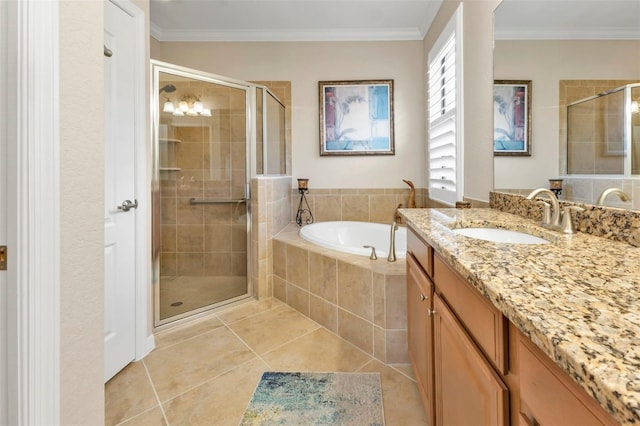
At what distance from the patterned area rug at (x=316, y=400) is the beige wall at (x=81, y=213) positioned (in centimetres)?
68

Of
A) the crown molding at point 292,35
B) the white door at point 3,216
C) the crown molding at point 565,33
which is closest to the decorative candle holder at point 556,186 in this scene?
the crown molding at point 565,33

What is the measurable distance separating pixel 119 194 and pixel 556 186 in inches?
85.7

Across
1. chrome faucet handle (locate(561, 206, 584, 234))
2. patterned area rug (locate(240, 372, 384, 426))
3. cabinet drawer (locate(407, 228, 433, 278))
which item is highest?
chrome faucet handle (locate(561, 206, 584, 234))

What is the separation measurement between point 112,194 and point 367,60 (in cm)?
289

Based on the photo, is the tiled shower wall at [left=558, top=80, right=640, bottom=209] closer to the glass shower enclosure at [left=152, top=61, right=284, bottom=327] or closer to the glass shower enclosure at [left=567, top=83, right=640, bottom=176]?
the glass shower enclosure at [left=567, top=83, right=640, bottom=176]

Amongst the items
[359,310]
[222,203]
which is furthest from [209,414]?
[222,203]

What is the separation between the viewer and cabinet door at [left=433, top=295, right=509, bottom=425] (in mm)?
640

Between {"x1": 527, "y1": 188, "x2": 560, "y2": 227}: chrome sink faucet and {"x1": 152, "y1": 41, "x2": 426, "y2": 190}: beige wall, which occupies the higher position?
{"x1": 152, "y1": 41, "x2": 426, "y2": 190}: beige wall

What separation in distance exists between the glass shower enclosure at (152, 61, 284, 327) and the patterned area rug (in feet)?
3.72

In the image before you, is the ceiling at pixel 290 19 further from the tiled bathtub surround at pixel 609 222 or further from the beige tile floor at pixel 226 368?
the beige tile floor at pixel 226 368

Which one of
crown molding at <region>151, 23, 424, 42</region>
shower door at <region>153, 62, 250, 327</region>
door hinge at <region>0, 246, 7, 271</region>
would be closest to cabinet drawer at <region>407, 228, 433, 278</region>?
door hinge at <region>0, 246, 7, 271</region>

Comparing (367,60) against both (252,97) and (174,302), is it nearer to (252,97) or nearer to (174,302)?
(252,97)

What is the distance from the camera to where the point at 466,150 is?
2273 millimetres

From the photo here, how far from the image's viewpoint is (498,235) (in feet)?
4.26
